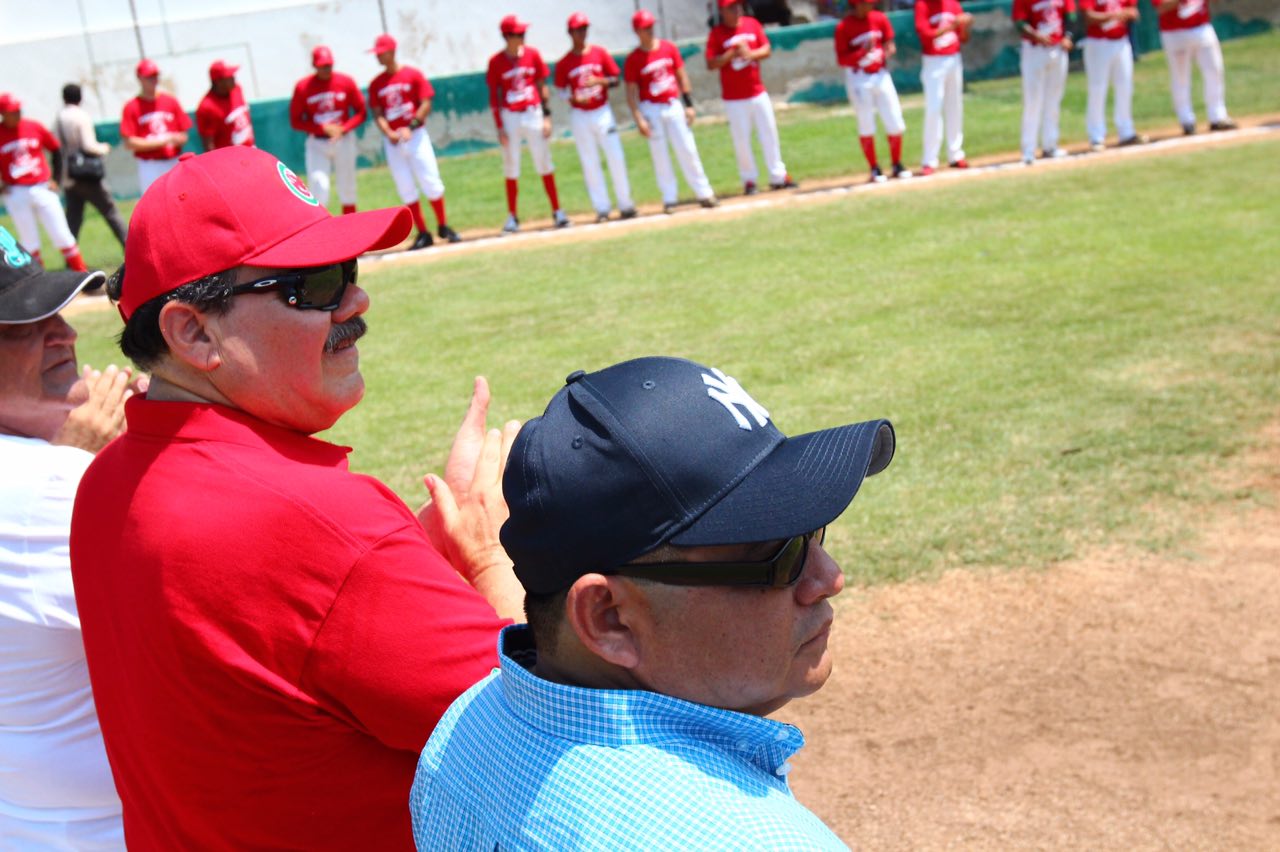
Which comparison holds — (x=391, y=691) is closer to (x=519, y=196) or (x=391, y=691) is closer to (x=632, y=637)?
(x=632, y=637)

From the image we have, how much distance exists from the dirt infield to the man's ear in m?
2.53

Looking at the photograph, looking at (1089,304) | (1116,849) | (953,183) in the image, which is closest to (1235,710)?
(1116,849)

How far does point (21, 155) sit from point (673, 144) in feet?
26.4

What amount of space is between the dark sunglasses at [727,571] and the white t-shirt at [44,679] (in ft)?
4.41

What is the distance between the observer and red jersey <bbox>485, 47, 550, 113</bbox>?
16.3 meters

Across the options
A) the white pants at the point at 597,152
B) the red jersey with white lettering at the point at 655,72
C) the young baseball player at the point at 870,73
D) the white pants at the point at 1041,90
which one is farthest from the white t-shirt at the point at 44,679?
the white pants at the point at 1041,90

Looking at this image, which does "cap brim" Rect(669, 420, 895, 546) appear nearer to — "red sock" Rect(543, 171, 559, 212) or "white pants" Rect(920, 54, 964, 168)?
"red sock" Rect(543, 171, 559, 212)


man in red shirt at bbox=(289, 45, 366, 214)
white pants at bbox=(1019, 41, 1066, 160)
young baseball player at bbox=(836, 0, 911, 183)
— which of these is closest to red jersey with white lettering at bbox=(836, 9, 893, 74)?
young baseball player at bbox=(836, 0, 911, 183)

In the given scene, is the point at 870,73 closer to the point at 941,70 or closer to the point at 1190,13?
the point at 941,70

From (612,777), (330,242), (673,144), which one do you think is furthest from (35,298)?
(673,144)

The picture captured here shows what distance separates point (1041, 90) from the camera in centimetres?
1638

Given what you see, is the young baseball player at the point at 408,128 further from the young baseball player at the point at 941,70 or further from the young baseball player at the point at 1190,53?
the young baseball player at the point at 1190,53

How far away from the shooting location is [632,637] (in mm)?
1534

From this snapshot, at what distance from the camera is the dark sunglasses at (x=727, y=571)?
4.89 feet
